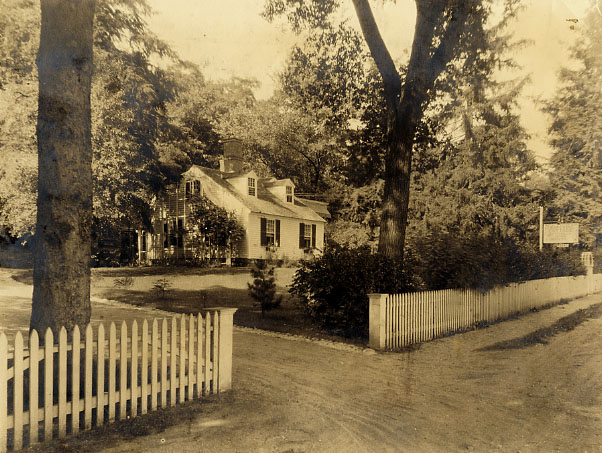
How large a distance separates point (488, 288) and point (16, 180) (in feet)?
38.2

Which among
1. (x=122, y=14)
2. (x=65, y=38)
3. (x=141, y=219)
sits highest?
(x=122, y=14)

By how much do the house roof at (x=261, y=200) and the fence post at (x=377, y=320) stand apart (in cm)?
1221

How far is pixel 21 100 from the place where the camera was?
10.5 meters

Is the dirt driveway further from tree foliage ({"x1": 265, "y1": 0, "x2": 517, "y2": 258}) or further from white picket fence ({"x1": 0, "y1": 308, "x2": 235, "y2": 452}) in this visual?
tree foliage ({"x1": 265, "y1": 0, "x2": 517, "y2": 258})

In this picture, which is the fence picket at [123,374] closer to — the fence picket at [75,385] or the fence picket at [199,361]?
the fence picket at [75,385]

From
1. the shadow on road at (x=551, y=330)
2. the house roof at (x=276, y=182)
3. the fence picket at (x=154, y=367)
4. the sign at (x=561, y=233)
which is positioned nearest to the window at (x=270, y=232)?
the house roof at (x=276, y=182)

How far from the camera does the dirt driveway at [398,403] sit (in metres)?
4.13

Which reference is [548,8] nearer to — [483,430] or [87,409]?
[483,430]

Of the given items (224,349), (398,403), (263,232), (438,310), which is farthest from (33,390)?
(263,232)

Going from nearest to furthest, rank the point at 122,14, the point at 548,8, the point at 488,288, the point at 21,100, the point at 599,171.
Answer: the point at 548,8
the point at 122,14
the point at 21,100
the point at 488,288
the point at 599,171

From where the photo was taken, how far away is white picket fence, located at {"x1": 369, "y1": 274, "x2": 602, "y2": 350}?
8125mm

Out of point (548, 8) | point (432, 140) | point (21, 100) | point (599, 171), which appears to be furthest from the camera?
point (599, 171)

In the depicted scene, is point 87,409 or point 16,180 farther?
point 16,180

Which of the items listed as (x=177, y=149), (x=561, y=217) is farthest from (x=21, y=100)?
(x=561, y=217)
